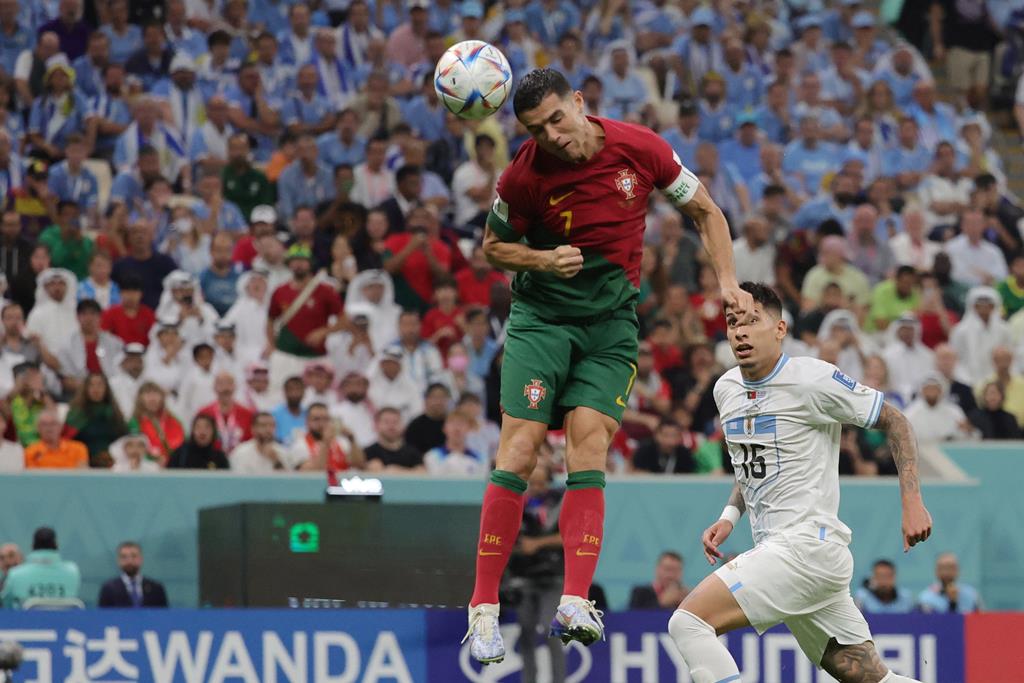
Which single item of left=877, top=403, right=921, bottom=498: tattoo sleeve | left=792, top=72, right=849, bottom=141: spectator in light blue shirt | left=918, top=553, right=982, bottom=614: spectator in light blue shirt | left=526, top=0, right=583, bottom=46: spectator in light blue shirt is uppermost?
left=526, top=0, right=583, bottom=46: spectator in light blue shirt

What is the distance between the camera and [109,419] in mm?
15094

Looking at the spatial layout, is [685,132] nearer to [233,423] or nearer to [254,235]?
[254,235]

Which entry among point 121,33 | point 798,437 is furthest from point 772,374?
point 121,33

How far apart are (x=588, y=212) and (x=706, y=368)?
8013mm

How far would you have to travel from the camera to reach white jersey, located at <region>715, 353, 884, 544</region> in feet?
26.8

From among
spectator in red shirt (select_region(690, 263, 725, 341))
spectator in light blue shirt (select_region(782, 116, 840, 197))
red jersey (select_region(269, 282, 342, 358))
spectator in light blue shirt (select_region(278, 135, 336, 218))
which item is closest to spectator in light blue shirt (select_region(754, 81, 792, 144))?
spectator in light blue shirt (select_region(782, 116, 840, 197))

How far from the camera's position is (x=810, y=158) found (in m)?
19.5

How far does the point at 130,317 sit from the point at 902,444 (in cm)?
961

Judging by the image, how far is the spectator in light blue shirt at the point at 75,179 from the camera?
1761 cm

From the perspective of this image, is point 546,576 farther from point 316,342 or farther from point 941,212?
point 941,212

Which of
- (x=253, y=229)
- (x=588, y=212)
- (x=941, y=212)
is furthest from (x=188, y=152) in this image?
(x=588, y=212)

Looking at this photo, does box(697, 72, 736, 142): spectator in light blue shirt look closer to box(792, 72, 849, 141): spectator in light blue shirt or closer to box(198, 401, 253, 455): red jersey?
box(792, 72, 849, 141): spectator in light blue shirt

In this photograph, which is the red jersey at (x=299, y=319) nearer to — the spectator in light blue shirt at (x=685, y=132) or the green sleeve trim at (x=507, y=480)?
the spectator in light blue shirt at (x=685, y=132)

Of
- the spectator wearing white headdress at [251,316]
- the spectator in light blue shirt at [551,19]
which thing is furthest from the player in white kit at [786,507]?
the spectator in light blue shirt at [551,19]
